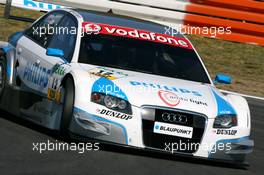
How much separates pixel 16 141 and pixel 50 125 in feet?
1.56

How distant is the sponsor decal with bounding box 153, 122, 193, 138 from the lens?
318 inches

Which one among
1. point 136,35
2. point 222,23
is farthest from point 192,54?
point 222,23

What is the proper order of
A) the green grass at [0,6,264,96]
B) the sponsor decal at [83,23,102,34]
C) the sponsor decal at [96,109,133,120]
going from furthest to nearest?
1. the green grass at [0,6,264,96]
2. the sponsor decal at [83,23,102,34]
3. the sponsor decal at [96,109,133,120]

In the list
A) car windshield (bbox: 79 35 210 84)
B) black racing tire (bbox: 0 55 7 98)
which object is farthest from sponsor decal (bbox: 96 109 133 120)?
black racing tire (bbox: 0 55 7 98)

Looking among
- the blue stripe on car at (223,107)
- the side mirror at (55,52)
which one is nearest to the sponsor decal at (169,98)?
the blue stripe on car at (223,107)

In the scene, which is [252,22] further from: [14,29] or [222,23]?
[14,29]

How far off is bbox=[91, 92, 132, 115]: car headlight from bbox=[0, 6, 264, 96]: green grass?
8165 millimetres

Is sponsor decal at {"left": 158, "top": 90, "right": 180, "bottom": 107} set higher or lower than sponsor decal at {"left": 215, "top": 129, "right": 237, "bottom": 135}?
higher

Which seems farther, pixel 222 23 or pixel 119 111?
pixel 222 23

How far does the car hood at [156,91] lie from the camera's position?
8141mm

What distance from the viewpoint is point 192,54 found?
976 cm

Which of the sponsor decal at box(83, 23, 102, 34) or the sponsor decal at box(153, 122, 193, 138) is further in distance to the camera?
the sponsor decal at box(83, 23, 102, 34)

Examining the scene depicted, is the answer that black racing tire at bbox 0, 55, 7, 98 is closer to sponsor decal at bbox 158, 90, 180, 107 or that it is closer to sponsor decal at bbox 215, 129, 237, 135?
sponsor decal at bbox 158, 90, 180, 107

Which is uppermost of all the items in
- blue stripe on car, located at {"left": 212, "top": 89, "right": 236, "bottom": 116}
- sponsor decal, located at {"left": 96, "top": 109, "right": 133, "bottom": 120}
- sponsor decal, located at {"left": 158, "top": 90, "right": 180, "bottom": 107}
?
sponsor decal, located at {"left": 158, "top": 90, "right": 180, "bottom": 107}
